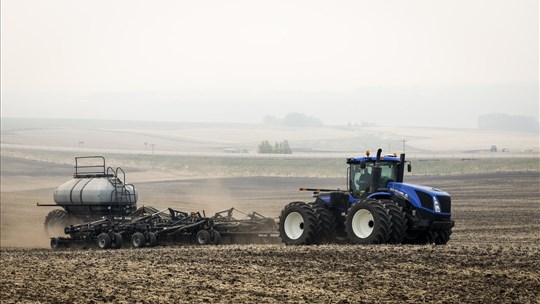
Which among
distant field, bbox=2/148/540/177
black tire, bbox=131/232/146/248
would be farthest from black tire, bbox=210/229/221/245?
distant field, bbox=2/148/540/177

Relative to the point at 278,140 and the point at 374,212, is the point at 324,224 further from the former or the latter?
the point at 278,140

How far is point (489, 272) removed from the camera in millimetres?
19797

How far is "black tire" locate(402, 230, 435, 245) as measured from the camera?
85.8 feet

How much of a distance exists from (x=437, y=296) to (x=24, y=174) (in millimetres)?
65263

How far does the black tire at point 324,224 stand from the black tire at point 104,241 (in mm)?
7261

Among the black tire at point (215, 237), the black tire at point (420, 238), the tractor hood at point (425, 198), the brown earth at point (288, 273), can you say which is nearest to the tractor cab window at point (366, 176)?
the tractor hood at point (425, 198)

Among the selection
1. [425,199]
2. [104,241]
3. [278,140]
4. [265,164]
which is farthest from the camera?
[278,140]

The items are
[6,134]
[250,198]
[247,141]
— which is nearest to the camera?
[250,198]

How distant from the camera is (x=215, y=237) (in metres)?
29.2

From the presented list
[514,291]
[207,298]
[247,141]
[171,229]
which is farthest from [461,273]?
[247,141]

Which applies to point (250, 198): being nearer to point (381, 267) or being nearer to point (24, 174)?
point (24, 174)

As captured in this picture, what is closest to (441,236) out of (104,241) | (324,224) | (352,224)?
(352,224)

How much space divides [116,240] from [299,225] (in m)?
6.42

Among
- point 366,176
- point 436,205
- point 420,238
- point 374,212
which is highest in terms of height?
point 366,176
